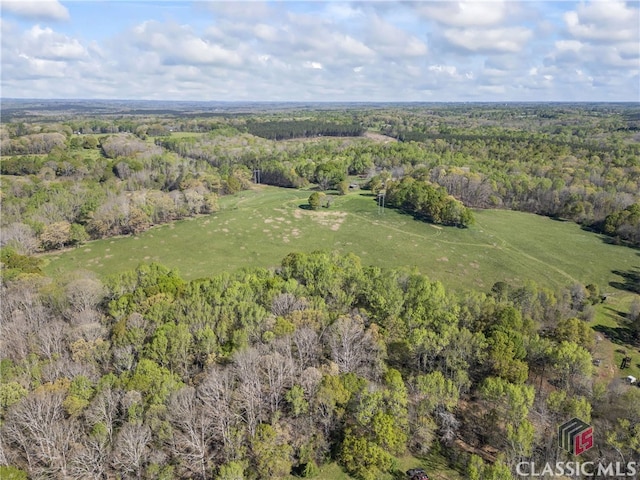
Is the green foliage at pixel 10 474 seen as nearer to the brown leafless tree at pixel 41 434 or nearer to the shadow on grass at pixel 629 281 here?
the brown leafless tree at pixel 41 434

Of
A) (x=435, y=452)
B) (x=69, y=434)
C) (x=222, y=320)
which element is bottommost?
(x=435, y=452)

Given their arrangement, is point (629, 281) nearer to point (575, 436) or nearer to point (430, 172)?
point (575, 436)

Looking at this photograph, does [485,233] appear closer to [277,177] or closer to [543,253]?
[543,253]

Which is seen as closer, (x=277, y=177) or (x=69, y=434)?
(x=69, y=434)

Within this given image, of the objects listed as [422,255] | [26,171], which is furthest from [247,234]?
[26,171]

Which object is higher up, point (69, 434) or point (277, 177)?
point (277, 177)

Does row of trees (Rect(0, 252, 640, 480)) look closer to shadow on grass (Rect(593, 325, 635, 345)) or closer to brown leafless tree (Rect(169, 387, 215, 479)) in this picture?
brown leafless tree (Rect(169, 387, 215, 479))

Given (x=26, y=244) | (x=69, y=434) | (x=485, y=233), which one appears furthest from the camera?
(x=485, y=233)
